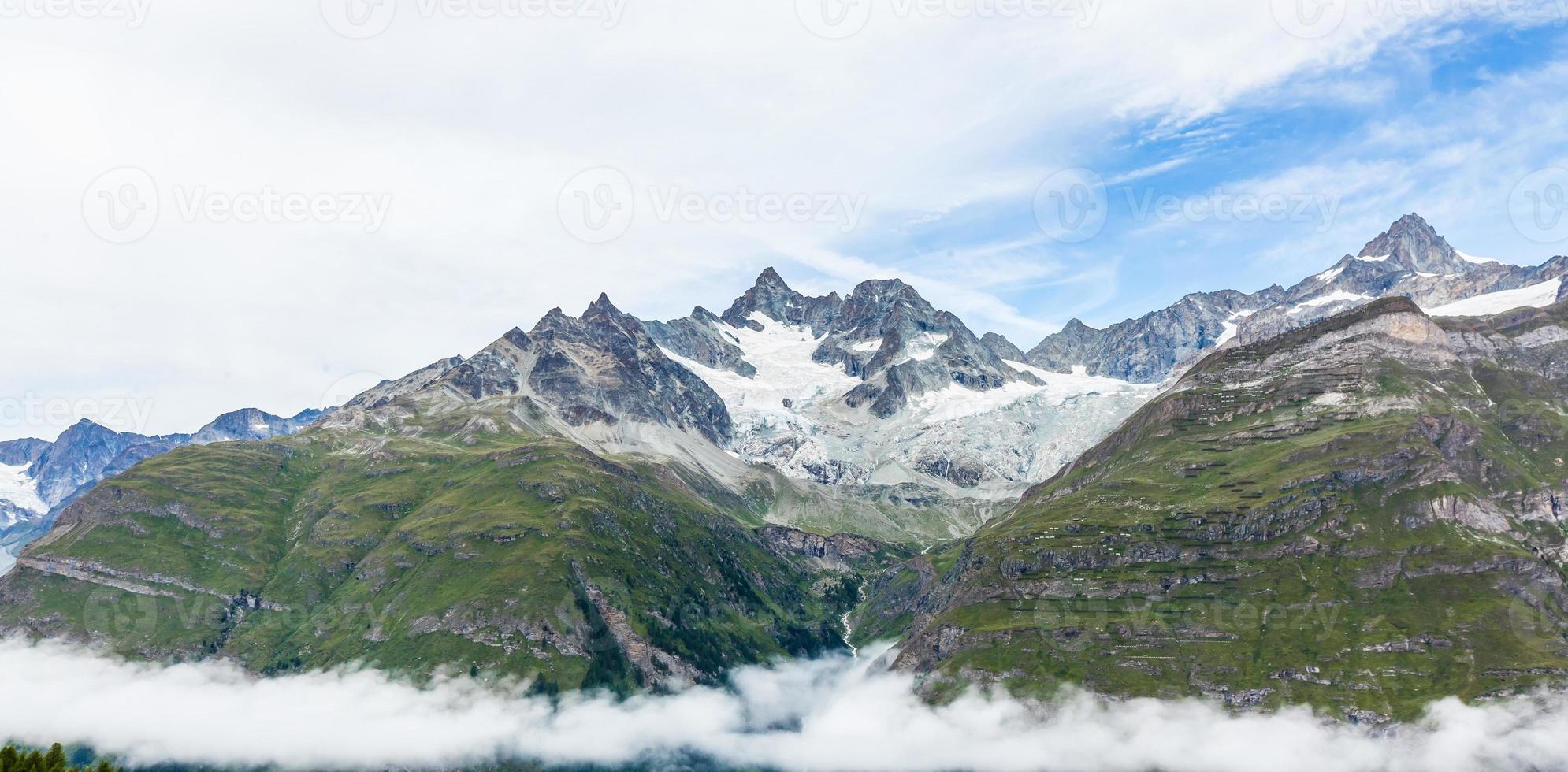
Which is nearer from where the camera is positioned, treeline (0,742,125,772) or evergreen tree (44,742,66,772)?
treeline (0,742,125,772)

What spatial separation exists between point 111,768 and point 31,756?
39.0 ft

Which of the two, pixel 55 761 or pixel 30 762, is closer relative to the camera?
pixel 30 762

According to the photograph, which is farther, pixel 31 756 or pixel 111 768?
pixel 111 768

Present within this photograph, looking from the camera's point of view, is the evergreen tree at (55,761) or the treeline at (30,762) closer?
the treeline at (30,762)

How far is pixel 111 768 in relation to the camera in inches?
5226

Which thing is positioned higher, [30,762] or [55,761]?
[30,762]

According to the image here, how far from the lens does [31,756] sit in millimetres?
122750
